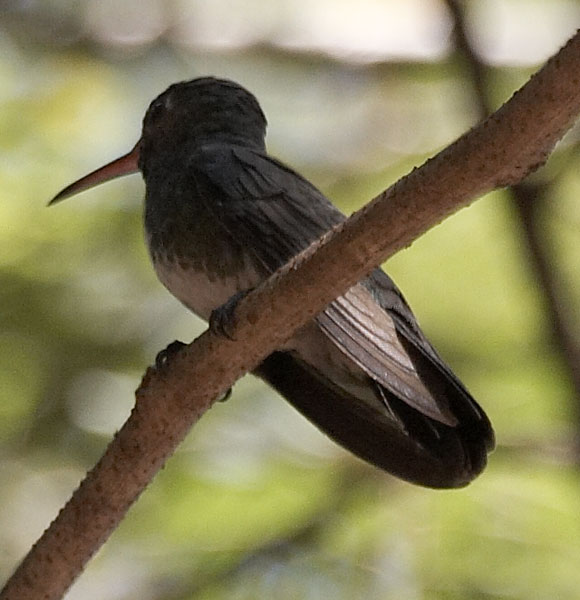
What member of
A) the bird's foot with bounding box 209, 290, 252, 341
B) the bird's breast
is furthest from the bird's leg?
the bird's breast

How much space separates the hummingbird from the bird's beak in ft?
0.97

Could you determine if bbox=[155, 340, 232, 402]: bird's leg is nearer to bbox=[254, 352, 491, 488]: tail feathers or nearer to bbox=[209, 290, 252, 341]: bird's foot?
bbox=[209, 290, 252, 341]: bird's foot

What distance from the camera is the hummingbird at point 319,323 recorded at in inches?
114

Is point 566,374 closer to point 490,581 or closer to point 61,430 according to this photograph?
point 490,581

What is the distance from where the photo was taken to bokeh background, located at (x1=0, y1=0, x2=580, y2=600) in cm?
428

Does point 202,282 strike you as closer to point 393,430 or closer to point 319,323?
point 319,323

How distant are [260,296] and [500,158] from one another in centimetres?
57

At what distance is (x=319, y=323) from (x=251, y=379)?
6.94 feet

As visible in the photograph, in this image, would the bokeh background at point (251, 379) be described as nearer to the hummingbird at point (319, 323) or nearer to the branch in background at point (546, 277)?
the branch in background at point (546, 277)

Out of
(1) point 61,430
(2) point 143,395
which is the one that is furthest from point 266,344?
(1) point 61,430

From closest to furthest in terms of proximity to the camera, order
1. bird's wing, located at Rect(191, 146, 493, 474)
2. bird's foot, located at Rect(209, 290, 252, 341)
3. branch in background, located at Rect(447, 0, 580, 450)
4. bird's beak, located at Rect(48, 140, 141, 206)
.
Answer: bird's foot, located at Rect(209, 290, 252, 341) → bird's wing, located at Rect(191, 146, 493, 474) → branch in background, located at Rect(447, 0, 580, 450) → bird's beak, located at Rect(48, 140, 141, 206)

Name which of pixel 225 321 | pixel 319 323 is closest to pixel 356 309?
pixel 319 323

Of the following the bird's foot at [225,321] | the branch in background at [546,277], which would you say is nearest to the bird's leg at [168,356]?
the bird's foot at [225,321]

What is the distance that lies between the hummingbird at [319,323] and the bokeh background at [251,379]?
77cm
